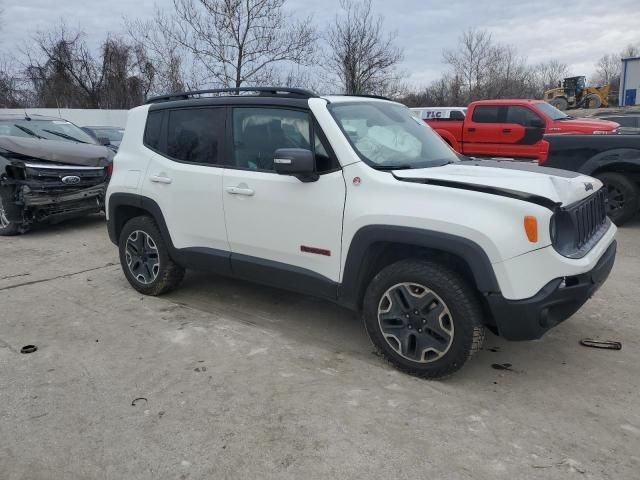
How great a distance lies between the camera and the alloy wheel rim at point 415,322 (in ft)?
10.5

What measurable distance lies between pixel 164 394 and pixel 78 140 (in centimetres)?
718

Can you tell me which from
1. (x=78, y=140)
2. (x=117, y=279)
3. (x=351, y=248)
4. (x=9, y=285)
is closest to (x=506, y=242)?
(x=351, y=248)

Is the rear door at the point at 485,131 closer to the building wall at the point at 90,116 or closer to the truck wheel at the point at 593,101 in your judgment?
the building wall at the point at 90,116

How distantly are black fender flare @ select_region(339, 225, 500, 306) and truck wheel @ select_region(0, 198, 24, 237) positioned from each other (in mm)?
6312

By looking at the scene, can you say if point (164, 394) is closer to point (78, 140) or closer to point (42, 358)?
point (42, 358)

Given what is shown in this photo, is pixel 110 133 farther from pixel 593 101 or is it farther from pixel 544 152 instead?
pixel 593 101

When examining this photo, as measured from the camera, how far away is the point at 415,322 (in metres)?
3.29

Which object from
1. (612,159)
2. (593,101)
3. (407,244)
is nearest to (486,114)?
(612,159)

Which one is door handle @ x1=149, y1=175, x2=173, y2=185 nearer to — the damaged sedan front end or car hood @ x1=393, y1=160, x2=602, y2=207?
car hood @ x1=393, y1=160, x2=602, y2=207

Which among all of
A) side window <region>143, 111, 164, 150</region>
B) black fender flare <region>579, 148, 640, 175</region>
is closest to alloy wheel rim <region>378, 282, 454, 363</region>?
side window <region>143, 111, 164, 150</region>

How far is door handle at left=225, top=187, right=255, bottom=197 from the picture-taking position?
156 inches

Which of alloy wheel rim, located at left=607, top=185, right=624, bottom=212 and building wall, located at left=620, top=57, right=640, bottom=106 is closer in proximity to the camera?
alloy wheel rim, located at left=607, top=185, right=624, bottom=212

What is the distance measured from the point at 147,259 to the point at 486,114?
1101 cm

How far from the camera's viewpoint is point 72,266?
6.21 metres
